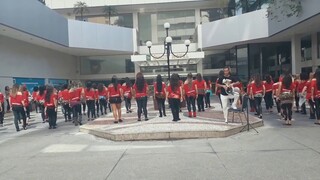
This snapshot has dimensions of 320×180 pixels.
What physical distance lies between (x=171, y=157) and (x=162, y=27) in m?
33.3

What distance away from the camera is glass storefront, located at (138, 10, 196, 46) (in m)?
39.4

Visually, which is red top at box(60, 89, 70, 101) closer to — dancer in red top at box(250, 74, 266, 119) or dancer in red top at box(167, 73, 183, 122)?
dancer in red top at box(167, 73, 183, 122)

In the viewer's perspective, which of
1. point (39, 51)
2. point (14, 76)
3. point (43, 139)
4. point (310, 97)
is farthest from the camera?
point (39, 51)

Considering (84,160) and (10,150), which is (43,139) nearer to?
(10,150)

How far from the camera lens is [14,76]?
23.9 m

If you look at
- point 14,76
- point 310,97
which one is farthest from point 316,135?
point 14,76

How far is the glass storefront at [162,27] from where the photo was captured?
39406mm

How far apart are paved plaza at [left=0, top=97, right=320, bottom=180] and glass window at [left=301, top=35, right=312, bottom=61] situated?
14.9m

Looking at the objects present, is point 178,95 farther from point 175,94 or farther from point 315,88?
point 315,88

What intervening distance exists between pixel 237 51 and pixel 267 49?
2871 millimetres

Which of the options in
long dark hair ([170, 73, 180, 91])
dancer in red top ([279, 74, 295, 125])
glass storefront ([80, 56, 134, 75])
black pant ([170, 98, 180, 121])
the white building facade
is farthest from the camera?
glass storefront ([80, 56, 134, 75])

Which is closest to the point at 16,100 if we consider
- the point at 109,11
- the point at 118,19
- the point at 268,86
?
the point at 268,86

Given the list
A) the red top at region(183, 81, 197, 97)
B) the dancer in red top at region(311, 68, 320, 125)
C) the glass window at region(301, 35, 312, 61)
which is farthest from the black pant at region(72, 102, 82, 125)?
the glass window at region(301, 35, 312, 61)

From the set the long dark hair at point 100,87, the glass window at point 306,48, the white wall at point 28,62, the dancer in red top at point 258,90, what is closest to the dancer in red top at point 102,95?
the long dark hair at point 100,87
